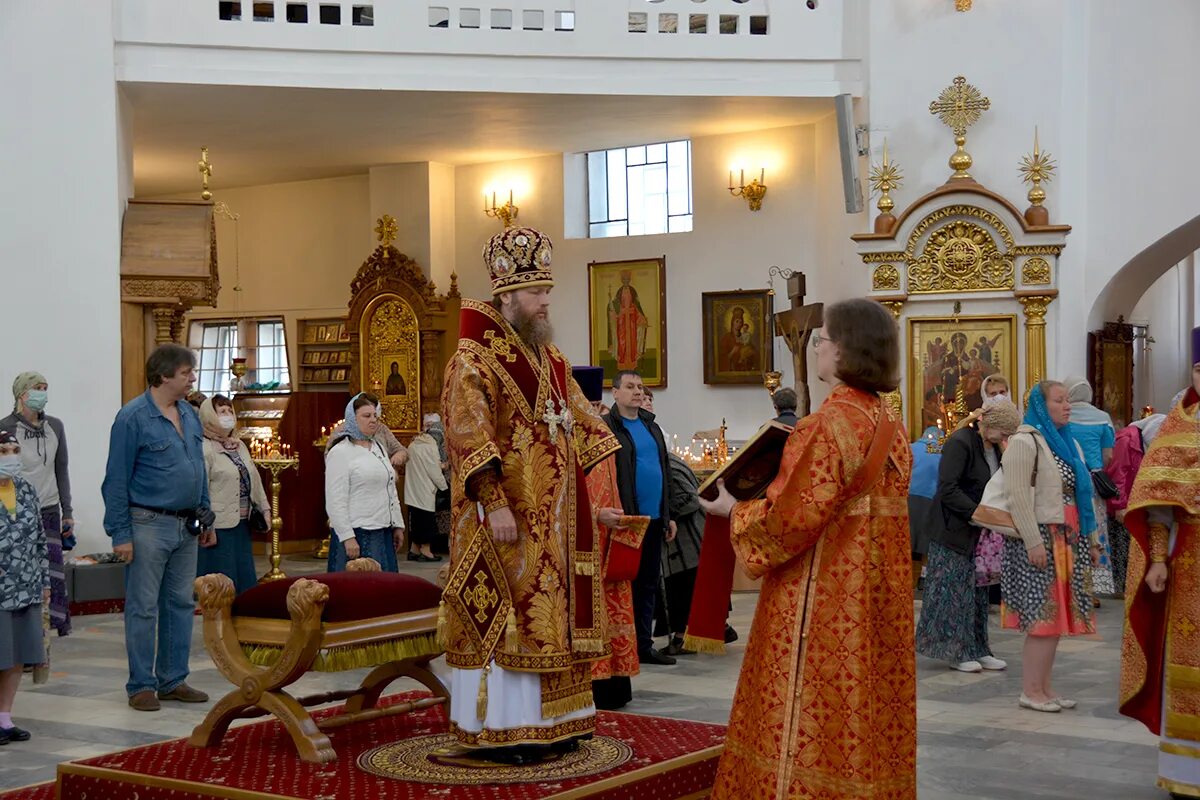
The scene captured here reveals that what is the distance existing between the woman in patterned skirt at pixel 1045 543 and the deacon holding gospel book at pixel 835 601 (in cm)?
299

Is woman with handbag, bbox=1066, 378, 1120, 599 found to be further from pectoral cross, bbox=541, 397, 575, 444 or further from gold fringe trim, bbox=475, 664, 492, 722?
gold fringe trim, bbox=475, 664, 492, 722

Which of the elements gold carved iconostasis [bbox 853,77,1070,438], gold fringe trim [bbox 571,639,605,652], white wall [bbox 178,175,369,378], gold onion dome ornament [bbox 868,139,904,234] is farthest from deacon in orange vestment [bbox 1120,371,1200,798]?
white wall [bbox 178,175,369,378]

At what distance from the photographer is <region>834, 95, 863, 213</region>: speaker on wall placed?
13.5 m

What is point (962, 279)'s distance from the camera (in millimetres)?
13180

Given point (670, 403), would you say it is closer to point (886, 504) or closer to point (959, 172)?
point (959, 172)

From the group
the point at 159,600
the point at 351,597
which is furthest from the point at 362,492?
the point at 351,597

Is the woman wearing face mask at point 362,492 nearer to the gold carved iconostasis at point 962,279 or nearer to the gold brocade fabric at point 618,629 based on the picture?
the gold brocade fabric at point 618,629

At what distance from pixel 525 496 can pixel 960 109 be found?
932 centimetres

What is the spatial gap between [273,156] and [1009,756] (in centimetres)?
1249

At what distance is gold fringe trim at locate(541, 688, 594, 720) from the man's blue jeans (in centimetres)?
262

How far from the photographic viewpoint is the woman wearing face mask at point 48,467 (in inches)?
321

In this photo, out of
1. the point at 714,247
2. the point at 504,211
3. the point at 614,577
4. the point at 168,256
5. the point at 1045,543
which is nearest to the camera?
the point at 614,577

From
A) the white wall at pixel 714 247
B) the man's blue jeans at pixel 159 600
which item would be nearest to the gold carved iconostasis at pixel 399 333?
the white wall at pixel 714 247

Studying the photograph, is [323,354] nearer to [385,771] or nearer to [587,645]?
[385,771]
